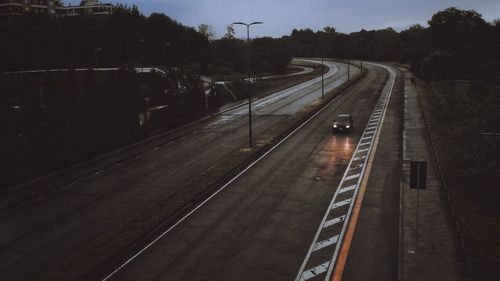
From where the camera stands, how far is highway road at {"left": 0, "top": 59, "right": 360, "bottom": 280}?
659 inches

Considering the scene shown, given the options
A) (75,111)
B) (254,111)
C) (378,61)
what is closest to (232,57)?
(378,61)

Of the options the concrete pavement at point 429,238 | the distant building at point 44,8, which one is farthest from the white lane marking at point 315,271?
the distant building at point 44,8

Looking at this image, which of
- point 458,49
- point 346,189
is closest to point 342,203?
point 346,189

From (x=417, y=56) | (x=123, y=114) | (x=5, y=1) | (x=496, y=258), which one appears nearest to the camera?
(x=496, y=258)

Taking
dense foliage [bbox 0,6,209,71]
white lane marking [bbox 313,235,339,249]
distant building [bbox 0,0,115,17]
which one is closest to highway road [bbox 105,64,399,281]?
white lane marking [bbox 313,235,339,249]

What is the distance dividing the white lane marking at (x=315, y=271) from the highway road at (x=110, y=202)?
6.42 meters

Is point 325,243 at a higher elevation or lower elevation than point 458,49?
lower

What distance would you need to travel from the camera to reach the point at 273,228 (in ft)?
63.2

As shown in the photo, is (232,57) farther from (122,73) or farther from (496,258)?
(496,258)

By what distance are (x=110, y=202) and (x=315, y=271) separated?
12.7 m

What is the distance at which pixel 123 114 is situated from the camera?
139ft

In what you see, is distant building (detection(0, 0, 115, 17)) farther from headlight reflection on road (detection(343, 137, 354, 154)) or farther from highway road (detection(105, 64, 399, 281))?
highway road (detection(105, 64, 399, 281))

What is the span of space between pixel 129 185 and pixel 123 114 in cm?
1689

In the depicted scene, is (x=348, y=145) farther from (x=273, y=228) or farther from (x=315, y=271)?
(x=315, y=271)
